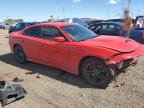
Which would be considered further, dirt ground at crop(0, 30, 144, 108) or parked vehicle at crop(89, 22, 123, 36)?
parked vehicle at crop(89, 22, 123, 36)

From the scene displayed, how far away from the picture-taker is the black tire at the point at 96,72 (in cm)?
529

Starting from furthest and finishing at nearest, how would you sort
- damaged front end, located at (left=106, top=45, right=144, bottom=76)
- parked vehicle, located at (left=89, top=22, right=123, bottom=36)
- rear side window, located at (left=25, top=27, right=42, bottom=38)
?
parked vehicle, located at (left=89, top=22, right=123, bottom=36), rear side window, located at (left=25, top=27, right=42, bottom=38), damaged front end, located at (left=106, top=45, right=144, bottom=76)

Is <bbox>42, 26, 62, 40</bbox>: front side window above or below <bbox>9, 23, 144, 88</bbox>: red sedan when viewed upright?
above

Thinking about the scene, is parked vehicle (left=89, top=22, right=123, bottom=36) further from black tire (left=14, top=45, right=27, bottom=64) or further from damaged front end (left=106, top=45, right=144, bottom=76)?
damaged front end (left=106, top=45, right=144, bottom=76)

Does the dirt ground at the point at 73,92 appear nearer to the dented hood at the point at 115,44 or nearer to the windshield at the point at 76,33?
the dented hood at the point at 115,44

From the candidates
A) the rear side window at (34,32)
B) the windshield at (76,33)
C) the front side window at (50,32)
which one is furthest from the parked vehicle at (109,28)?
the front side window at (50,32)

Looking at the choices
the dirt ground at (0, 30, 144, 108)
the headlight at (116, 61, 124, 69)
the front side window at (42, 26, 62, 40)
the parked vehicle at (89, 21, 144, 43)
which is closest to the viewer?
the dirt ground at (0, 30, 144, 108)

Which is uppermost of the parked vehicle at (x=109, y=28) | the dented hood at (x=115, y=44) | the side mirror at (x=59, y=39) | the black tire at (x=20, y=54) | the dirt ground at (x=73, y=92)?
the side mirror at (x=59, y=39)

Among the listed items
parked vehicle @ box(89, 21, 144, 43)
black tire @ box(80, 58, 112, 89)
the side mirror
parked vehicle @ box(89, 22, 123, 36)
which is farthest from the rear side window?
parked vehicle @ box(89, 22, 123, 36)

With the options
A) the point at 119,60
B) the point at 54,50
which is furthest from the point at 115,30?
the point at 119,60

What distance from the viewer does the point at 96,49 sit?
534cm

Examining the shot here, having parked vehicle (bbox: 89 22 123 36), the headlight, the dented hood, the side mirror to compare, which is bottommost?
the headlight

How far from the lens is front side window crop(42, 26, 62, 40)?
6.50 m

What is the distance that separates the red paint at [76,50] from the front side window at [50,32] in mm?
113
